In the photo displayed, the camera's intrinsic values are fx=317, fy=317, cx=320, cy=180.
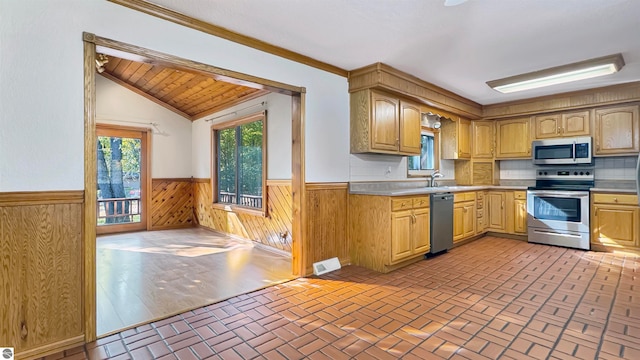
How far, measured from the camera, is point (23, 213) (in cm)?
190

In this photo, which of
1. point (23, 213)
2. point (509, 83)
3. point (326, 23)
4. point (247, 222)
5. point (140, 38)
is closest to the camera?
point (23, 213)

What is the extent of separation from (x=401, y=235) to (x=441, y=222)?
87 cm

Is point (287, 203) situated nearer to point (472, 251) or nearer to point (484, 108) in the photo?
point (472, 251)

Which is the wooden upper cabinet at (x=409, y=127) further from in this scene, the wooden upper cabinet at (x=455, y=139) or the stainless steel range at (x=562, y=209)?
the stainless steel range at (x=562, y=209)

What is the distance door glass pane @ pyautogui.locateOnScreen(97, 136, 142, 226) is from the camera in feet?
19.1

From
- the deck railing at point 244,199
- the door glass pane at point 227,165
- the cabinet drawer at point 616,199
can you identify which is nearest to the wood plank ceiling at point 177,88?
the door glass pane at point 227,165

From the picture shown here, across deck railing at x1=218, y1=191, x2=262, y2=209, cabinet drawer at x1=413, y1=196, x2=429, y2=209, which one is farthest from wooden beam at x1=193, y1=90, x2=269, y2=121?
cabinet drawer at x1=413, y1=196, x2=429, y2=209

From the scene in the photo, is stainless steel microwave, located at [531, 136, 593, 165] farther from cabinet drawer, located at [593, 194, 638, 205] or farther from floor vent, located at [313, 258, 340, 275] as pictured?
floor vent, located at [313, 258, 340, 275]

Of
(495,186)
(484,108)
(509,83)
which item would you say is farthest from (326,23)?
(495,186)

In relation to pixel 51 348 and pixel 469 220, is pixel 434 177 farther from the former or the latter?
pixel 51 348

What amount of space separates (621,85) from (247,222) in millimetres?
Result: 5714

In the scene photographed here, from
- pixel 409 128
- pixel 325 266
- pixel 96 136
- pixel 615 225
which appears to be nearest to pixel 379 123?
pixel 409 128

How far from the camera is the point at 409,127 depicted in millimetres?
4281

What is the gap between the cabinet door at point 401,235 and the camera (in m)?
3.50
